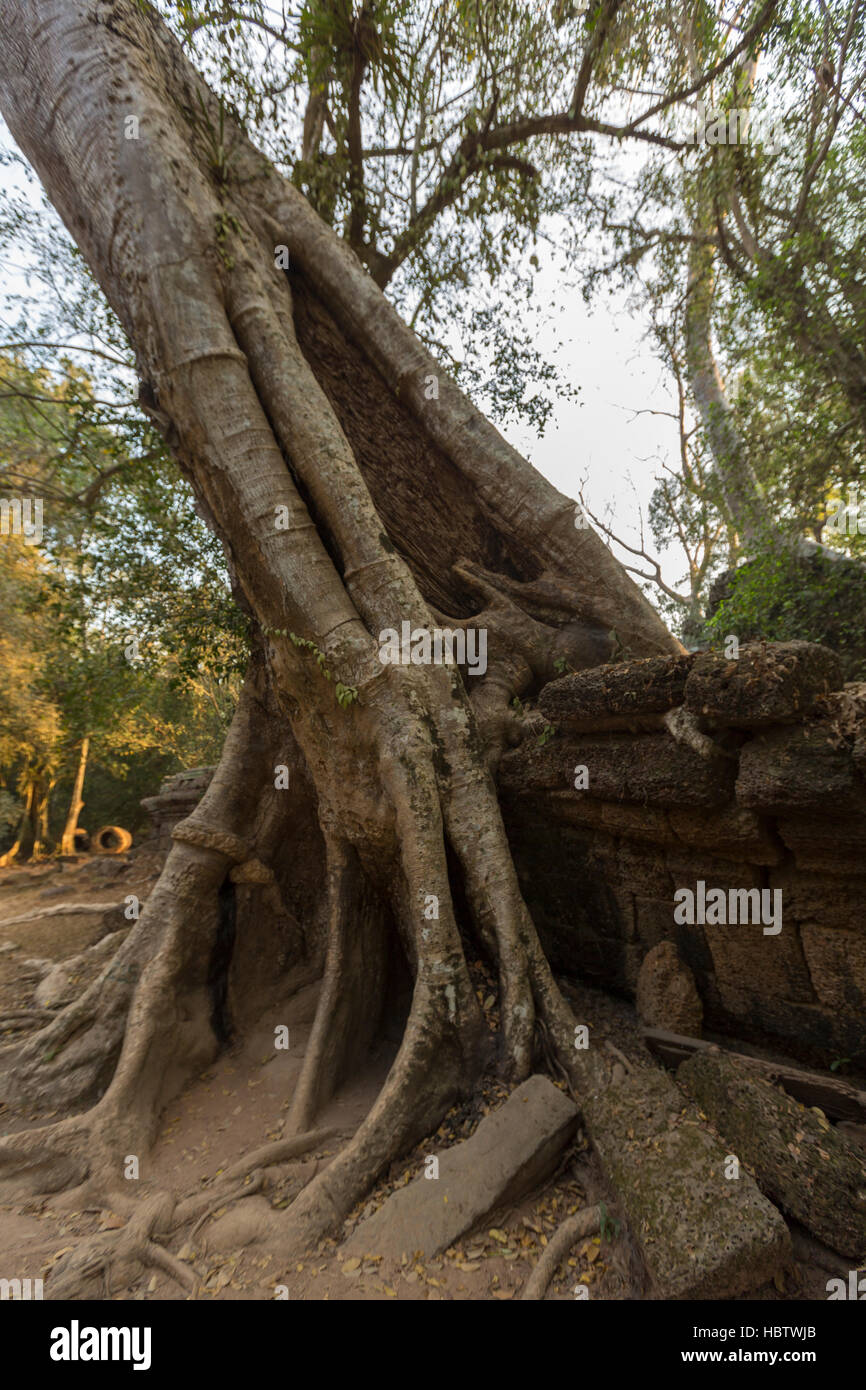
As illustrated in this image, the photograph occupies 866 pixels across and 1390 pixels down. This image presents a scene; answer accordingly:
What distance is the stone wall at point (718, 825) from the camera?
2.47 m

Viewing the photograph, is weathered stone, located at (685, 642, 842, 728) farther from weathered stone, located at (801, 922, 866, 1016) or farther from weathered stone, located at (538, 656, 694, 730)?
weathered stone, located at (801, 922, 866, 1016)

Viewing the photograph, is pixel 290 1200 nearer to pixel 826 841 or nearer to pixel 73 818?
pixel 826 841

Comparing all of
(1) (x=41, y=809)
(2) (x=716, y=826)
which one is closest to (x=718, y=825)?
(2) (x=716, y=826)

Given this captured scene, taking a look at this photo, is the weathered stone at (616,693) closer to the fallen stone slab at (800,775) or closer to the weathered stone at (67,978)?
the fallen stone slab at (800,775)

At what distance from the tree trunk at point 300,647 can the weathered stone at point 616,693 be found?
0.57 m

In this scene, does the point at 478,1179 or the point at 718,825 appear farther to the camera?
the point at 718,825

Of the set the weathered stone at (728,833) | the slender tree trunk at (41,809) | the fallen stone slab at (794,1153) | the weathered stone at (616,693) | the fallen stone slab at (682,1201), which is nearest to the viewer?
the fallen stone slab at (682,1201)

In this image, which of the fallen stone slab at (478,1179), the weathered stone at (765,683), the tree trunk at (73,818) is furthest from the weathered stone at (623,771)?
the tree trunk at (73,818)

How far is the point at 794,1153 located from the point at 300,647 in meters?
3.20

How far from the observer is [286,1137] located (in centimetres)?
298

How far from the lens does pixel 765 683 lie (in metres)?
2.46

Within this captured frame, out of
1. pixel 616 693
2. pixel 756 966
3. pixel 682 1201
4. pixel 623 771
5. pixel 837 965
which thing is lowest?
pixel 682 1201

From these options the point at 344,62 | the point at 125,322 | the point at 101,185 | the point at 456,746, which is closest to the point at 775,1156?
the point at 456,746

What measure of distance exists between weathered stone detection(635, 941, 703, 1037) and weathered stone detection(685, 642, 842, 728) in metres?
A: 1.30
